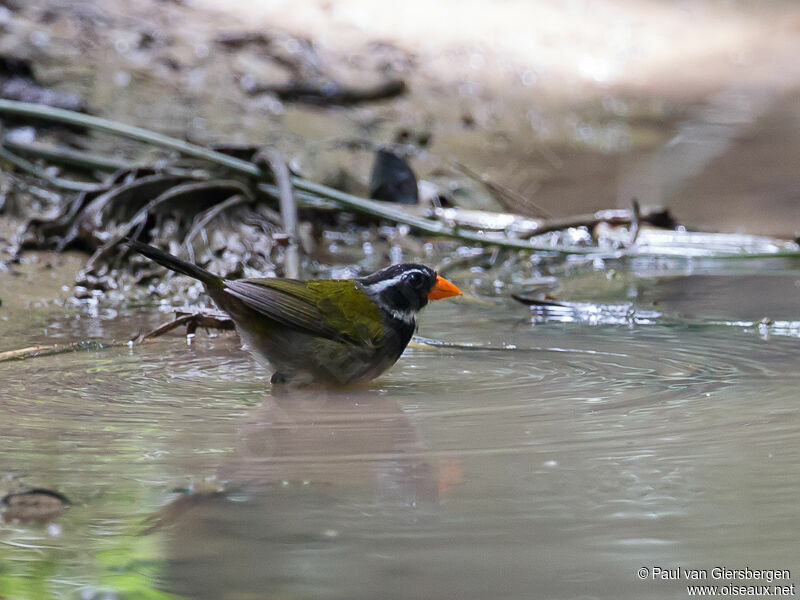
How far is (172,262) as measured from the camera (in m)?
3.28

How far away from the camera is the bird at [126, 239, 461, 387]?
3492 millimetres

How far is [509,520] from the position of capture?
2027 mm

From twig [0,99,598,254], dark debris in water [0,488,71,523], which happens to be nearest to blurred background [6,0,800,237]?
twig [0,99,598,254]

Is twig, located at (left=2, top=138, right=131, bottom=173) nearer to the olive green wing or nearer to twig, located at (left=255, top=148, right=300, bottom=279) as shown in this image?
twig, located at (left=255, top=148, right=300, bottom=279)

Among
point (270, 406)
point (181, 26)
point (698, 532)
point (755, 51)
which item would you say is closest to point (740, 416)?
point (698, 532)

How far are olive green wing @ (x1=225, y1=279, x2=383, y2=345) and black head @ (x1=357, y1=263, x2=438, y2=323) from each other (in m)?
0.06

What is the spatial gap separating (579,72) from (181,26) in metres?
3.89

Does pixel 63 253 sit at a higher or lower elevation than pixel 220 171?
lower

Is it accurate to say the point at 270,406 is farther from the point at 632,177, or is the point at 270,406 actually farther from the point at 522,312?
the point at 632,177

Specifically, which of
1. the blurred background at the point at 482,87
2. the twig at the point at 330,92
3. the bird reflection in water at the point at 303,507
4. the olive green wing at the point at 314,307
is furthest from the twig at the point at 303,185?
the twig at the point at 330,92

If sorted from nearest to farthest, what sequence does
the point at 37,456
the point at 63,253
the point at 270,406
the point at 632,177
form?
the point at 37,456 → the point at 270,406 → the point at 63,253 → the point at 632,177

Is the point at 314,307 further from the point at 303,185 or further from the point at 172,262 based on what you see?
the point at 303,185

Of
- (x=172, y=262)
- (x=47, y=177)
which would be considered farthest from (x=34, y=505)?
(x=47, y=177)

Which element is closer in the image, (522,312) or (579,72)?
(522,312)
